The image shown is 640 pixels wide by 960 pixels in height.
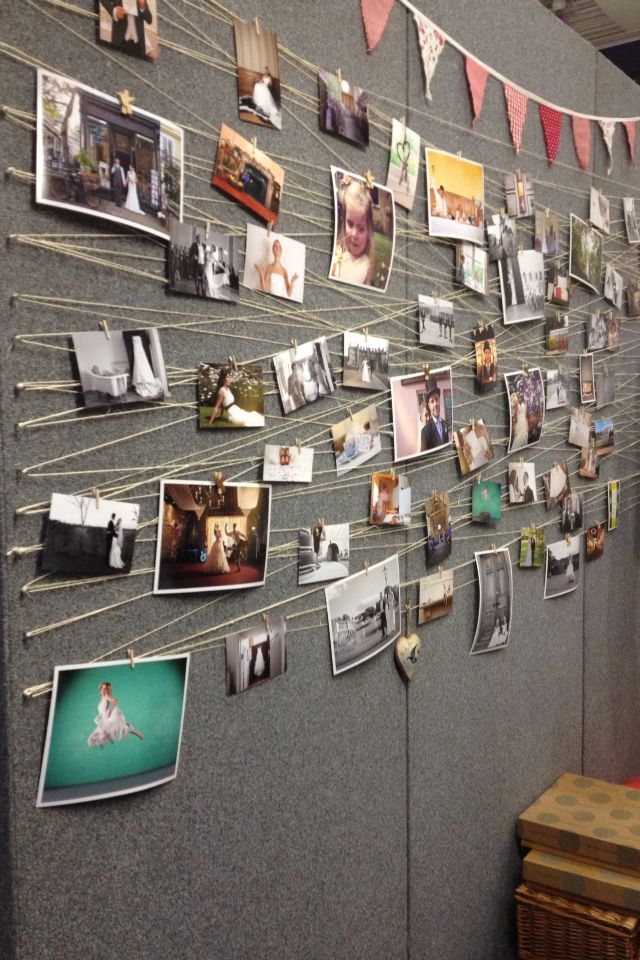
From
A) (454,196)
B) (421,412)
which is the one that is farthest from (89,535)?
(454,196)

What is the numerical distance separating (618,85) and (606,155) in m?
0.19

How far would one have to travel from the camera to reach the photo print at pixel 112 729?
0.86 m

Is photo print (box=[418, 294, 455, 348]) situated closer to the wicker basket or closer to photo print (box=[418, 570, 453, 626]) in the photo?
photo print (box=[418, 570, 453, 626])

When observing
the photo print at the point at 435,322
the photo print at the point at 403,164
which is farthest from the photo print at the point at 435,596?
the photo print at the point at 403,164

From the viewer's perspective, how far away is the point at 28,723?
83cm

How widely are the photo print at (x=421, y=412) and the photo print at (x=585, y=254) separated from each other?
62cm

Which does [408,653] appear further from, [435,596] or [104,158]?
[104,158]

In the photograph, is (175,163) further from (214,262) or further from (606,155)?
(606,155)

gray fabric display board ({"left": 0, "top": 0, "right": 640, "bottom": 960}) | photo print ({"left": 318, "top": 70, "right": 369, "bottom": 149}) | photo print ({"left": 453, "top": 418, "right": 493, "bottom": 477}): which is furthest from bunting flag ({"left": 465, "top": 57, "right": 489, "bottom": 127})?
photo print ({"left": 453, "top": 418, "right": 493, "bottom": 477})

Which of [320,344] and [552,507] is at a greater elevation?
[320,344]

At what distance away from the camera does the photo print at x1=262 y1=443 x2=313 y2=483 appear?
3.60 ft

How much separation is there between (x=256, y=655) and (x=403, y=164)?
2.63ft

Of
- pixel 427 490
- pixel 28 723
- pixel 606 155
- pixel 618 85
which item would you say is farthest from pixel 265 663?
pixel 618 85

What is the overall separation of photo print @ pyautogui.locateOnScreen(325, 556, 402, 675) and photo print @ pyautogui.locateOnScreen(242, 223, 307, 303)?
429 millimetres
